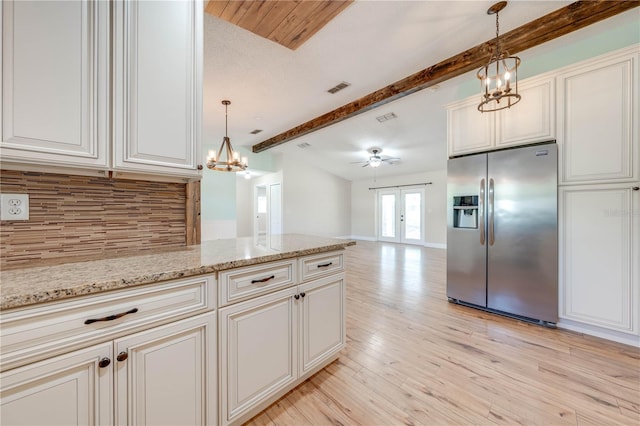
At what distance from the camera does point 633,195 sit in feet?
7.13

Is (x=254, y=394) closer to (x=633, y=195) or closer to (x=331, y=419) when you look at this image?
(x=331, y=419)

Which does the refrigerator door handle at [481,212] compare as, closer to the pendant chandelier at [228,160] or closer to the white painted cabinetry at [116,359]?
the white painted cabinetry at [116,359]

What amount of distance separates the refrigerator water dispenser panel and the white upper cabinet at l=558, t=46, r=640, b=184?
0.79m

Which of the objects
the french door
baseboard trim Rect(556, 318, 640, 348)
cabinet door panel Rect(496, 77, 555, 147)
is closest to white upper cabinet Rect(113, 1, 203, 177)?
cabinet door panel Rect(496, 77, 555, 147)

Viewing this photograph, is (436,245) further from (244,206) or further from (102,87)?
(102,87)

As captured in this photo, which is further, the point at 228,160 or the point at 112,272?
the point at 228,160

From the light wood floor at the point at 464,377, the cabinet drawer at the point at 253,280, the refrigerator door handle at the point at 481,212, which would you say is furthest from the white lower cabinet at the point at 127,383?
the refrigerator door handle at the point at 481,212

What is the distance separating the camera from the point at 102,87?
117 cm

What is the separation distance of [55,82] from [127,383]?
1.25 metres

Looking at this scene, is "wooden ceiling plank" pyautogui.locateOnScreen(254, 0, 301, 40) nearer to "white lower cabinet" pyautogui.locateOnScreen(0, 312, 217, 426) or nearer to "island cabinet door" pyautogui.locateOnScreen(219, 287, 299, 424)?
"island cabinet door" pyautogui.locateOnScreen(219, 287, 299, 424)

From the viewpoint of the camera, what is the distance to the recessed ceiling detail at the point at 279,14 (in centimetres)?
207

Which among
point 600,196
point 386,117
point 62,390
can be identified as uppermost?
point 386,117

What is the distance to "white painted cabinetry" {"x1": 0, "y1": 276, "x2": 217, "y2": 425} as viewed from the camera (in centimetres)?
79

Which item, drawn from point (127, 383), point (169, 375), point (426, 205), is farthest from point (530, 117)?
point (426, 205)
